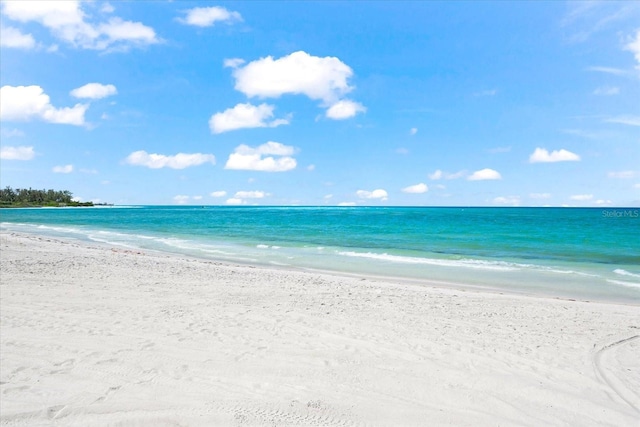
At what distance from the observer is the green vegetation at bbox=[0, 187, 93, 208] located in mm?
161550

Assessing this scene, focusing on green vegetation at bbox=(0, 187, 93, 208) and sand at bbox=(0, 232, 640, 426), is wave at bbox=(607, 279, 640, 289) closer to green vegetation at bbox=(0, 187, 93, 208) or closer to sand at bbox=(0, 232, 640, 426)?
sand at bbox=(0, 232, 640, 426)

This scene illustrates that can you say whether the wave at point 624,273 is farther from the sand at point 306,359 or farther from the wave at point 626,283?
the sand at point 306,359

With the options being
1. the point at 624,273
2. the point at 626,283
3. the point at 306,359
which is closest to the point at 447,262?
the point at 626,283

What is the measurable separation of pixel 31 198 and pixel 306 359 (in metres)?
207

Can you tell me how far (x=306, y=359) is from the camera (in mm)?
6270

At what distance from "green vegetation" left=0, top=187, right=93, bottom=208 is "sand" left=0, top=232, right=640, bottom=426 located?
615 feet

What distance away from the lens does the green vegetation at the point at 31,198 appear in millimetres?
161550

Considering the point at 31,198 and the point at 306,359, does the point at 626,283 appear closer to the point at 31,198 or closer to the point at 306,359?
the point at 306,359

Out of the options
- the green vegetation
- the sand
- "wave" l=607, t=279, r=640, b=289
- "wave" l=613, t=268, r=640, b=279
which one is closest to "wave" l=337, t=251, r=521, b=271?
"wave" l=607, t=279, r=640, b=289

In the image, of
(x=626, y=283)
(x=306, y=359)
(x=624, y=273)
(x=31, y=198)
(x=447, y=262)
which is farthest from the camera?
(x=31, y=198)

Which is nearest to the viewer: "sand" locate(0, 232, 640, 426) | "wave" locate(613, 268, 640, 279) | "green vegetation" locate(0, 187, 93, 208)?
"sand" locate(0, 232, 640, 426)

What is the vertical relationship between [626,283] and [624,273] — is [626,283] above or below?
below

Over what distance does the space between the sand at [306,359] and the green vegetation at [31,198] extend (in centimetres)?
18732

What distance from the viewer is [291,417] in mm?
4570
